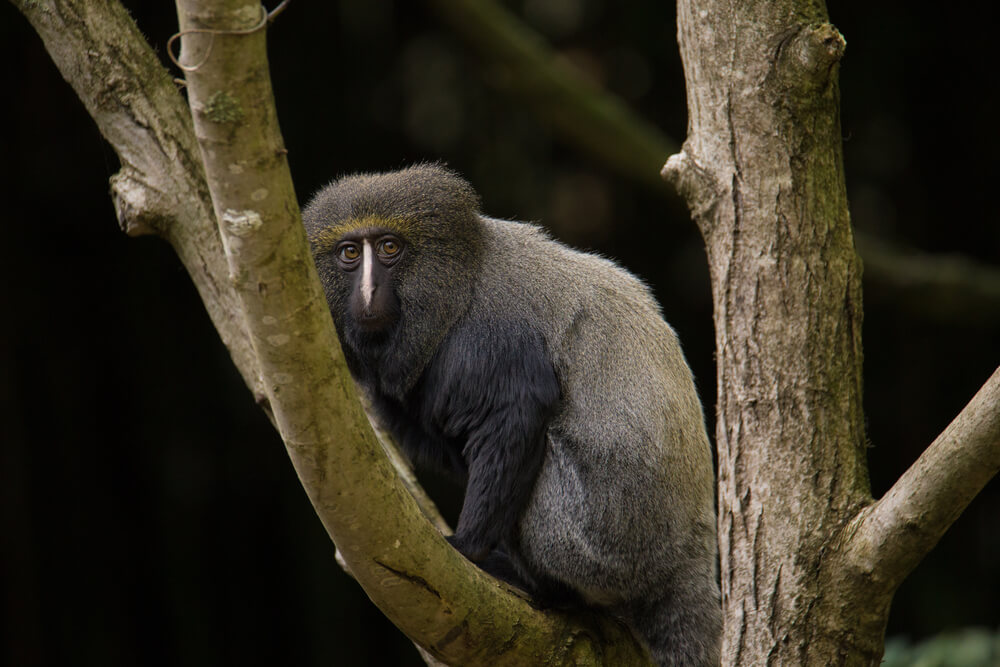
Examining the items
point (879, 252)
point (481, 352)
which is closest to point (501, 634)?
point (481, 352)

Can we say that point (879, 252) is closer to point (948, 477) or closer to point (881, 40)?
point (881, 40)

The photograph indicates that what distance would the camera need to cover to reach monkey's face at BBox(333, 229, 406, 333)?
146 inches

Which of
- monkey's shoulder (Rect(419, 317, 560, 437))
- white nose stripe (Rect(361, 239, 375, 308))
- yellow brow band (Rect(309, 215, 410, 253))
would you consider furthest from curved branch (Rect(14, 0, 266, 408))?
monkey's shoulder (Rect(419, 317, 560, 437))

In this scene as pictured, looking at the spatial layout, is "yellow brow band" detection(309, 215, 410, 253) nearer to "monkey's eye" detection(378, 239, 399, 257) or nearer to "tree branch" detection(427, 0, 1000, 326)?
"monkey's eye" detection(378, 239, 399, 257)

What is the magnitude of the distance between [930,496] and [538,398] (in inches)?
59.7

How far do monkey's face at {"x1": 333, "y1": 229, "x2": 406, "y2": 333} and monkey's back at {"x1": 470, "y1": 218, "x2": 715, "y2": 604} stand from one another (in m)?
0.36

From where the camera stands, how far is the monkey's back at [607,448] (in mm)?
3818

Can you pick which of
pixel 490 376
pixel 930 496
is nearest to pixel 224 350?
pixel 490 376

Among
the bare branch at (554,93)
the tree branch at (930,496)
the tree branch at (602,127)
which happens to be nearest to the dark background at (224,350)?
the tree branch at (602,127)

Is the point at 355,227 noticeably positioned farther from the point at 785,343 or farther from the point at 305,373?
the point at 785,343

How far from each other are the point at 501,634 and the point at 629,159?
4.30 metres

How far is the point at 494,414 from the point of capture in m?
3.76

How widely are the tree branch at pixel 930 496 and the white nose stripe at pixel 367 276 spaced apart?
1.88m

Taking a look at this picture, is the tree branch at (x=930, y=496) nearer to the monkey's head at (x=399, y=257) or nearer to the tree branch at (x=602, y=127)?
the monkey's head at (x=399, y=257)
